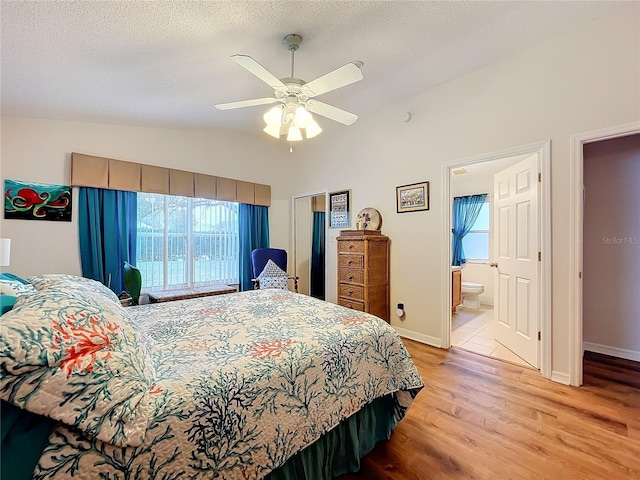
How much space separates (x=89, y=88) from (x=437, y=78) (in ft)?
10.5

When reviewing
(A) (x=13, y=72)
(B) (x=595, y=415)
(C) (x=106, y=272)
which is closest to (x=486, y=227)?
(B) (x=595, y=415)

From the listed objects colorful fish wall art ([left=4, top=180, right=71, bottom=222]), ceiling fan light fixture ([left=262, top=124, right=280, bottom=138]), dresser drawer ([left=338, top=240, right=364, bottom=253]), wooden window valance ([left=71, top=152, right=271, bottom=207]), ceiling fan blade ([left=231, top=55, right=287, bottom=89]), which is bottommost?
dresser drawer ([left=338, top=240, right=364, bottom=253])

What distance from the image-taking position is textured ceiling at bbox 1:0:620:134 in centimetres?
173

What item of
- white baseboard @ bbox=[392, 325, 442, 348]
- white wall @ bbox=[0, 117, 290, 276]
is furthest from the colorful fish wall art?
white baseboard @ bbox=[392, 325, 442, 348]

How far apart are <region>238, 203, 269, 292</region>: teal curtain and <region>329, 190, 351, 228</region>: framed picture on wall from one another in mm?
1091

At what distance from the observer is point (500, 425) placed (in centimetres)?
177

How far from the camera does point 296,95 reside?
1.98 m

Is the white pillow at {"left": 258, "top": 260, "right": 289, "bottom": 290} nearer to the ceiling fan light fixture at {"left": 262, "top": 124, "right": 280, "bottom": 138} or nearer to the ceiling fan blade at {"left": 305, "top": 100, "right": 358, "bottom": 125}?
the ceiling fan light fixture at {"left": 262, "top": 124, "right": 280, "bottom": 138}

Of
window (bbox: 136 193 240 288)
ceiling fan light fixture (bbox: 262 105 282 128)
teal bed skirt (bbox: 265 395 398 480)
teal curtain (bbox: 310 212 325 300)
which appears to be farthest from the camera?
teal curtain (bbox: 310 212 325 300)

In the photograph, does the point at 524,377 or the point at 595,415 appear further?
the point at 524,377

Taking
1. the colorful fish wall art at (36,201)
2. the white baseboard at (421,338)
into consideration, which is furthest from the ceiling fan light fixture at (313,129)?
the colorful fish wall art at (36,201)

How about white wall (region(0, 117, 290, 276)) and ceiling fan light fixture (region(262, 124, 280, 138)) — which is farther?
white wall (region(0, 117, 290, 276))

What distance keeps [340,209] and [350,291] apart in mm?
1273

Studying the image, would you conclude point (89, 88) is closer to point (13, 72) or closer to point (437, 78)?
point (13, 72)
